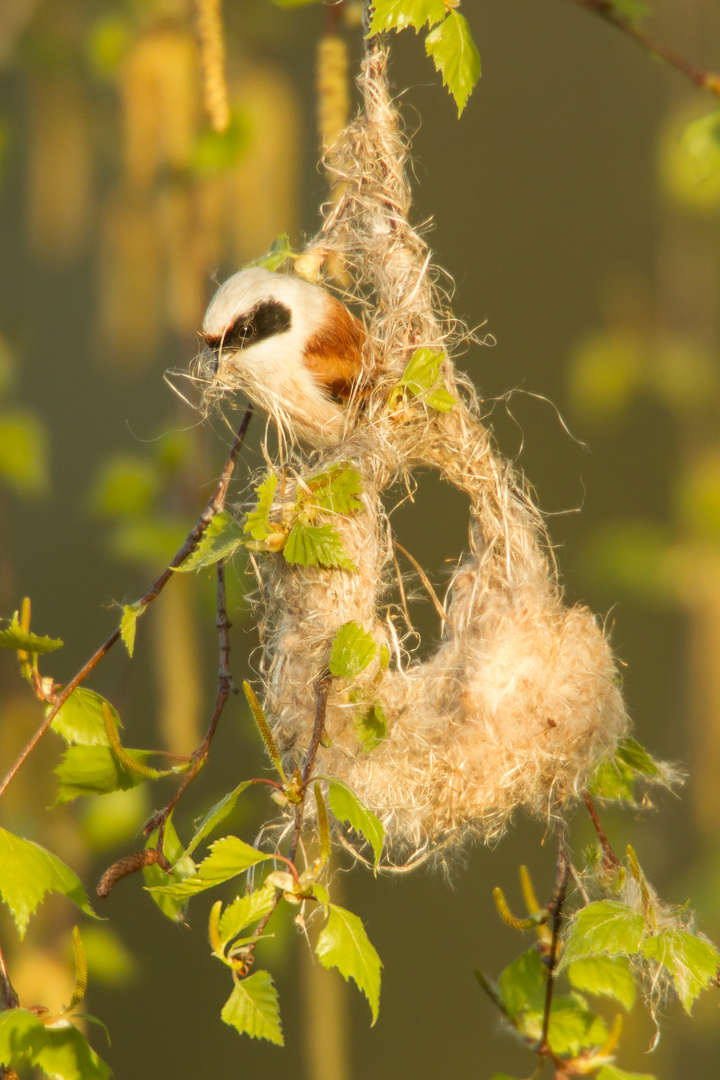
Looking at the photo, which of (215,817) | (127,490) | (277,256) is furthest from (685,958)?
(127,490)

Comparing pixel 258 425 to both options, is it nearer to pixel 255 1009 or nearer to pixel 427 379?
pixel 427 379

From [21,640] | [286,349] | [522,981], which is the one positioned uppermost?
[286,349]

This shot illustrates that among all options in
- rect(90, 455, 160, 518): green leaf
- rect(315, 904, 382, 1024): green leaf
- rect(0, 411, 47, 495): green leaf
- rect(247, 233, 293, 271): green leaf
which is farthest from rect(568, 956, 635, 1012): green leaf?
rect(0, 411, 47, 495): green leaf

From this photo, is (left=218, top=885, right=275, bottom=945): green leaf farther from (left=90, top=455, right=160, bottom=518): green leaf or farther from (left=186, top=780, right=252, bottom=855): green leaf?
(left=90, top=455, right=160, bottom=518): green leaf

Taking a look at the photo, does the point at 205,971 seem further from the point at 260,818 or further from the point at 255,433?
the point at 255,433

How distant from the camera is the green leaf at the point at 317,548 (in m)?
0.51

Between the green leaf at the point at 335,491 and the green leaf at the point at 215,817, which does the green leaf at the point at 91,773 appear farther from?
the green leaf at the point at 335,491

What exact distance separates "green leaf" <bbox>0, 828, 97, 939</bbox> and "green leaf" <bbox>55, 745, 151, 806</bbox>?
3cm

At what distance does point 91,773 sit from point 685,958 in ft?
1.21

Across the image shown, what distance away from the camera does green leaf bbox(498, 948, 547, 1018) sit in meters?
0.60

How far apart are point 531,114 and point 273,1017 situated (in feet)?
3.65

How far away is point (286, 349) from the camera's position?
56 cm

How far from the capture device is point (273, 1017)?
1.44ft

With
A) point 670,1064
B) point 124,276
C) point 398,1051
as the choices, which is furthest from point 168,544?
point 670,1064
